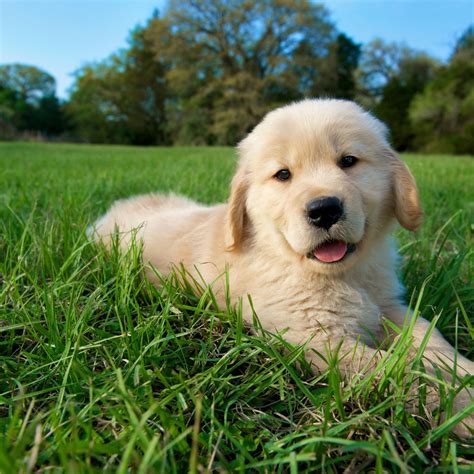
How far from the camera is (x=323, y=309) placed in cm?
174

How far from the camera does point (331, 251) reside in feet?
5.79

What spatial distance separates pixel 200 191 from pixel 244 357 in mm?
3320

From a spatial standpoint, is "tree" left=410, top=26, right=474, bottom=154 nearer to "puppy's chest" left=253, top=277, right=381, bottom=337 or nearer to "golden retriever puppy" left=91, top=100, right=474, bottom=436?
"golden retriever puppy" left=91, top=100, right=474, bottom=436

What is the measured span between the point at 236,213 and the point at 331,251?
54 cm

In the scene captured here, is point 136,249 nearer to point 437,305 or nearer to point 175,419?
point 175,419

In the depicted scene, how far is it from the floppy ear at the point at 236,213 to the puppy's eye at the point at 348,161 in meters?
0.48

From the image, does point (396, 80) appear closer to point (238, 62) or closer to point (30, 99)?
point (238, 62)

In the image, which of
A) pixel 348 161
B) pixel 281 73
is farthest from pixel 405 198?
pixel 281 73

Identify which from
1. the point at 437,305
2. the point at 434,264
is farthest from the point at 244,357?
the point at 434,264

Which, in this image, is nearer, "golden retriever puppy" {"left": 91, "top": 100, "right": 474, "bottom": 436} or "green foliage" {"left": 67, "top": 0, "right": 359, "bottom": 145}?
"golden retriever puppy" {"left": 91, "top": 100, "right": 474, "bottom": 436}

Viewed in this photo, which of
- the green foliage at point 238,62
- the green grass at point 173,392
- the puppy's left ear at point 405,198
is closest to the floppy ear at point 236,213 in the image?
the green grass at point 173,392

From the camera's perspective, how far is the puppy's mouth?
175 centimetres

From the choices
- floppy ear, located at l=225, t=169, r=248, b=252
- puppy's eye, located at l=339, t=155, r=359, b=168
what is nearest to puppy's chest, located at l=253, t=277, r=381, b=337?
floppy ear, located at l=225, t=169, r=248, b=252

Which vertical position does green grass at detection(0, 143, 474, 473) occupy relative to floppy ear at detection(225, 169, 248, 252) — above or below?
below
